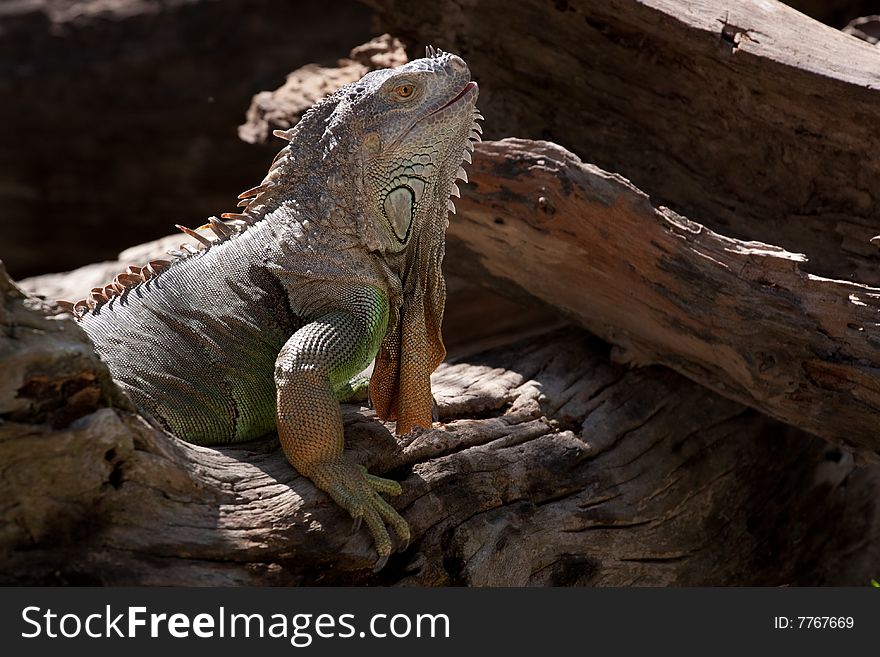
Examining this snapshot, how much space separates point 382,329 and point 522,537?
1101 millimetres

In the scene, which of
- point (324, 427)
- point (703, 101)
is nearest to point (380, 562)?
point (324, 427)

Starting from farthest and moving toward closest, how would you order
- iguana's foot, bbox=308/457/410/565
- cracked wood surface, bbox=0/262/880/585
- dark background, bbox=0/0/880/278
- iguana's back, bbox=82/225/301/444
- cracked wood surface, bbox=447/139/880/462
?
dark background, bbox=0/0/880/278 → cracked wood surface, bbox=447/139/880/462 → iguana's back, bbox=82/225/301/444 → iguana's foot, bbox=308/457/410/565 → cracked wood surface, bbox=0/262/880/585

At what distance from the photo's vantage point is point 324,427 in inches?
155

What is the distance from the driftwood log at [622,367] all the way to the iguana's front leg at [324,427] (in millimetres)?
88

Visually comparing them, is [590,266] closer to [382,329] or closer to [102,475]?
[382,329]

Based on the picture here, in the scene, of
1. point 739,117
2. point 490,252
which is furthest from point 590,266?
point 739,117

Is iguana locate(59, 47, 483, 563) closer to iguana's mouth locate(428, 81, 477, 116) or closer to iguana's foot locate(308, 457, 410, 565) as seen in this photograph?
iguana's mouth locate(428, 81, 477, 116)

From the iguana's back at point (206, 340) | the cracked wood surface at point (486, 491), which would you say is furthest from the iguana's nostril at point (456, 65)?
the cracked wood surface at point (486, 491)

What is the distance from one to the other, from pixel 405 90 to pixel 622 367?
7.02 ft

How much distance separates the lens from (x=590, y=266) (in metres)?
5.35

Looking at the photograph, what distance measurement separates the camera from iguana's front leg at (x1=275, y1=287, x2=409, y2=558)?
391 centimetres

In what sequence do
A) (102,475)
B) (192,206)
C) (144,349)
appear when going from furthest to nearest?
(192,206)
(144,349)
(102,475)

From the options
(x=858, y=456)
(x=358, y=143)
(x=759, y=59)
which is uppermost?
(x=759, y=59)

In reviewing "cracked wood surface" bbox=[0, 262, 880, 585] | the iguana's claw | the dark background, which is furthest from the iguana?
the dark background
